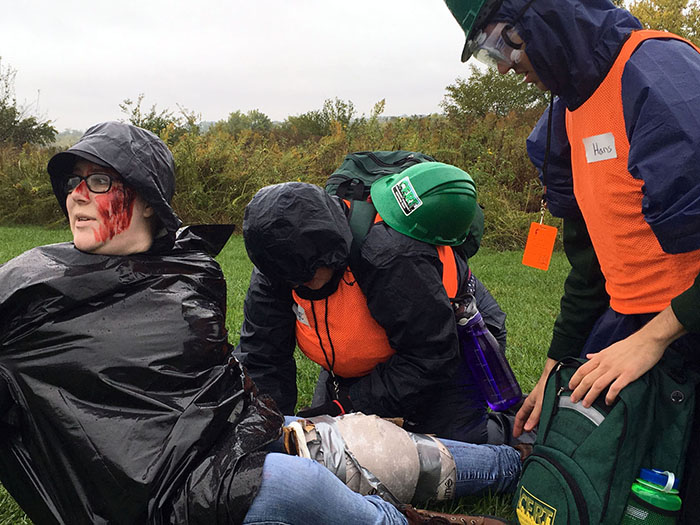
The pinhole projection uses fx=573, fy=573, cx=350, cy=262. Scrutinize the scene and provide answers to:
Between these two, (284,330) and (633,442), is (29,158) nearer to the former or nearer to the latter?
(284,330)

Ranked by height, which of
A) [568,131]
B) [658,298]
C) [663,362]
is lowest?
[663,362]

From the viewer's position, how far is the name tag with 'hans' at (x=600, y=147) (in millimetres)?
1555

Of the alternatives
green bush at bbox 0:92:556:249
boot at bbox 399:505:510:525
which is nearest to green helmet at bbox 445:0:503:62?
boot at bbox 399:505:510:525

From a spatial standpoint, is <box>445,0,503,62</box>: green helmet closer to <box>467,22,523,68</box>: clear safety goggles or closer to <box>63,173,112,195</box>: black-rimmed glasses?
<box>467,22,523,68</box>: clear safety goggles

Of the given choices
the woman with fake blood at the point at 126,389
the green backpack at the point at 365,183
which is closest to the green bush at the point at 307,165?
the green backpack at the point at 365,183

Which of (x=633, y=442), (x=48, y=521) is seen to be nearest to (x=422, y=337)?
(x=633, y=442)

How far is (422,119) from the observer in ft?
51.5

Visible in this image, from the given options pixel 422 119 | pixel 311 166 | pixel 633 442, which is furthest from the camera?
pixel 422 119

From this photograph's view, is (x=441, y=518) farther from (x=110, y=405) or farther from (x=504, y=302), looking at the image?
(x=504, y=302)

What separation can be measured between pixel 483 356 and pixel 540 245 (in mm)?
531

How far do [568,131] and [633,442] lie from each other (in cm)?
94

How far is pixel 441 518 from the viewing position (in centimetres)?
195

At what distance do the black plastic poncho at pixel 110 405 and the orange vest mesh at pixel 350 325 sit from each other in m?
0.70

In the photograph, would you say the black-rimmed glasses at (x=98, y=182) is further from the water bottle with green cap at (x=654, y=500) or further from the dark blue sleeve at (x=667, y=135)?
the water bottle with green cap at (x=654, y=500)
